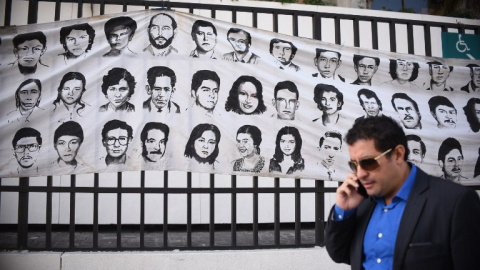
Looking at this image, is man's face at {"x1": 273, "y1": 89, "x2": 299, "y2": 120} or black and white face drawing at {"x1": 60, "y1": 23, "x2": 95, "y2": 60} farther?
man's face at {"x1": 273, "y1": 89, "x2": 299, "y2": 120}

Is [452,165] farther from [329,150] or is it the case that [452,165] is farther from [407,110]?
[329,150]

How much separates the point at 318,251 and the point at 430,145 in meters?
1.82

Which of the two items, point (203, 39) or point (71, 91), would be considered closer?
point (71, 91)

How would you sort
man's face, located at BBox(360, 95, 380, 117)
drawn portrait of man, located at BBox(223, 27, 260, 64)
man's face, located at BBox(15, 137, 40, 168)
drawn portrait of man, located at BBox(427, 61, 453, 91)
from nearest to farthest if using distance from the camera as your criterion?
man's face, located at BBox(15, 137, 40, 168), drawn portrait of man, located at BBox(223, 27, 260, 64), man's face, located at BBox(360, 95, 380, 117), drawn portrait of man, located at BBox(427, 61, 453, 91)

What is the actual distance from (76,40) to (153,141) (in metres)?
1.34

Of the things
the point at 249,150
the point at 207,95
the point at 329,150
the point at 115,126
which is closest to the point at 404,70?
the point at 329,150

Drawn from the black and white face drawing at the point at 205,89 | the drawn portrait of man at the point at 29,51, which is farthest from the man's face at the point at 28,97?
the black and white face drawing at the point at 205,89

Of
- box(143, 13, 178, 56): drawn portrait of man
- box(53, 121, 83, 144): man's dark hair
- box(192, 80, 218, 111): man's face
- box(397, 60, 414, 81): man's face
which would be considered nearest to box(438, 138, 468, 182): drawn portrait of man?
box(397, 60, 414, 81): man's face

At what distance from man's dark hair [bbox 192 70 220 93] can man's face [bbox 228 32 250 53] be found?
1.25 ft

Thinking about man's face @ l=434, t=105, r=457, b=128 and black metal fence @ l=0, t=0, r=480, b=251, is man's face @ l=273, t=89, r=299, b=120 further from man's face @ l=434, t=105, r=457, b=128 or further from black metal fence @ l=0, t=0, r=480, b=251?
man's face @ l=434, t=105, r=457, b=128

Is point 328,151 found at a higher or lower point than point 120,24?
lower

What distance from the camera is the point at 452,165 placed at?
14.9ft

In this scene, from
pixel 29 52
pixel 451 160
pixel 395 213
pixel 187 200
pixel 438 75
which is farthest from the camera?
pixel 438 75

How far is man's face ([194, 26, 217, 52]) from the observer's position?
4.16 m
